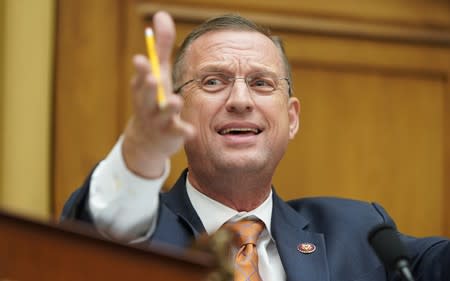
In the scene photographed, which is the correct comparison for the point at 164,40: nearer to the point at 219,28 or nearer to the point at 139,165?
the point at 139,165

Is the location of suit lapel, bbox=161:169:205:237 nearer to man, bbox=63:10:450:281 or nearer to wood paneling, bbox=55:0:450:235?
man, bbox=63:10:450:281

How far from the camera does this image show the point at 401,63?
10.6 feet

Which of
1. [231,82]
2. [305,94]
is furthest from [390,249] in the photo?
[305,94]

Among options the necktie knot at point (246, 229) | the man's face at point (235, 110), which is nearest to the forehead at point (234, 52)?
the man's face at point (235, 110)

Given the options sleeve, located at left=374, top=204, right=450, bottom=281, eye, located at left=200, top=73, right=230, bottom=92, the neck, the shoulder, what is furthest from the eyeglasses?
sleeve, located at left=374, top=204, right=450, bottom=281

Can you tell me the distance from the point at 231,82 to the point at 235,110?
0.29 feet

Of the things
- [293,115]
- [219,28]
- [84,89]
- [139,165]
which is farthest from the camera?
[84,89]

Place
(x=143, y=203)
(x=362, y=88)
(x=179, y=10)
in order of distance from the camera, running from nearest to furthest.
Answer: (x=143, y=203) < (x=179, y=10) < (x=362, y=88)

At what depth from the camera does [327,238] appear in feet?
6.95

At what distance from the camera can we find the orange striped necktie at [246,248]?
191 cm

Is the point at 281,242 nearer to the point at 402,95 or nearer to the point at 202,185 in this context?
the point at 202,185

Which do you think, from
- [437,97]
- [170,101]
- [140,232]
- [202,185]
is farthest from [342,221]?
[437,97]

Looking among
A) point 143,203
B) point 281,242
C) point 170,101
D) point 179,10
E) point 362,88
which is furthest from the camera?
point 362,88

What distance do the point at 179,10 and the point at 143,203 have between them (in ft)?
4.80
